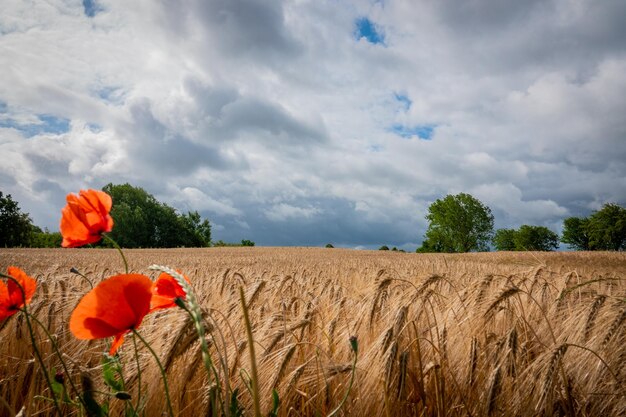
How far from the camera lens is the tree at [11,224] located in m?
47.6

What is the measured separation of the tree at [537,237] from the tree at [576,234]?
302 cm

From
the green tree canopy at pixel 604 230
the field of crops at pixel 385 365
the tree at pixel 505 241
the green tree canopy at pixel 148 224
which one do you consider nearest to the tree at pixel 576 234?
the green tree canopy at pixel 604 230

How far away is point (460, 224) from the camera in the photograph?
165 feet

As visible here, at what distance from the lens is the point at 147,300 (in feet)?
2.73

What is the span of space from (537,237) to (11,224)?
73.4m

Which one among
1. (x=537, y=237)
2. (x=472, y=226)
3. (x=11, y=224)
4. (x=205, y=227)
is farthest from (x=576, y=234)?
(x=11, y=224)

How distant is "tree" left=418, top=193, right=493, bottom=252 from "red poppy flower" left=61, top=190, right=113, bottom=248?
52172mm

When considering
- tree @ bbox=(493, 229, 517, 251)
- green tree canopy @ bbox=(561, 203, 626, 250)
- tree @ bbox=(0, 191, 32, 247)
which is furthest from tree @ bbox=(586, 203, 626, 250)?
tree @ bbox=(0, 191, 32, 247)

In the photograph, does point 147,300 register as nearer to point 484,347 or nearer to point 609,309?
point 484,347

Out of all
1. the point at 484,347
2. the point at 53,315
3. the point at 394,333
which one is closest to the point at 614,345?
the point at 484,347

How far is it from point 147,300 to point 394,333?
3.38ft

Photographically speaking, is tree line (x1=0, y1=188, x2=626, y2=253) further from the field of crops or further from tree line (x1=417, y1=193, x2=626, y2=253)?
the field of crops

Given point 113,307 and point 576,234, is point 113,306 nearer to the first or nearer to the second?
point 113,307

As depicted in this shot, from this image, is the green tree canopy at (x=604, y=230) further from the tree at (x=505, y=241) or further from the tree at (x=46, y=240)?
the tree at (x=46, y=240)
